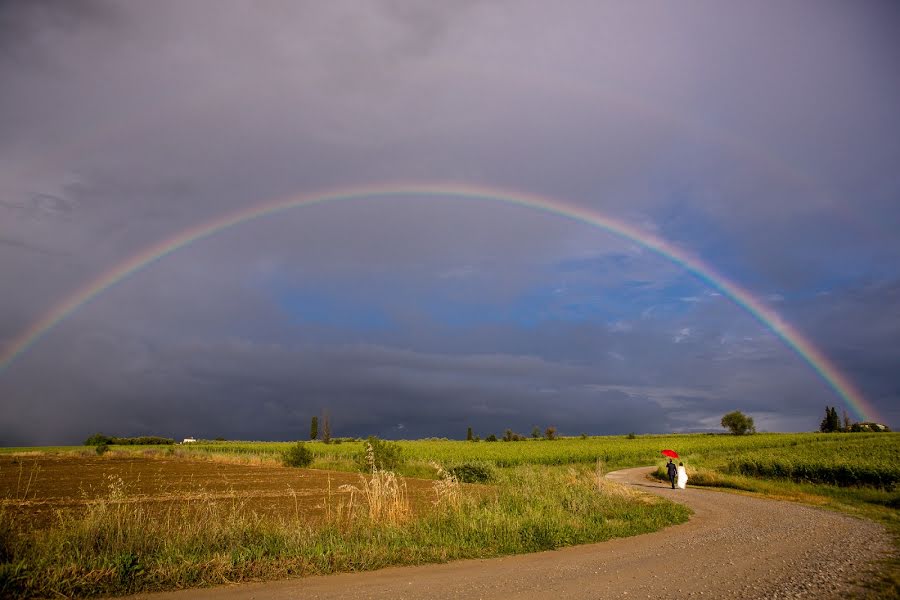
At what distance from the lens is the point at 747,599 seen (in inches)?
335

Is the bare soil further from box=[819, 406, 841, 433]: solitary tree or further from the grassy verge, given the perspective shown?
box=[819, 406, 841, 433]: solitary tree

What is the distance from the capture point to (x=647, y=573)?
10.5 metres

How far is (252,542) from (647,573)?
292 inches

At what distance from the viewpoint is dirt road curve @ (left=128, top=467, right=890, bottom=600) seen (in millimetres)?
8953

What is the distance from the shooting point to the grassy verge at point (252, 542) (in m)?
9.06

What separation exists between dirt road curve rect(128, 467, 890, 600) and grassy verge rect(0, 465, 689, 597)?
0.54 m

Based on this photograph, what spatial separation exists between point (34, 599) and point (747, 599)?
33.5 feet

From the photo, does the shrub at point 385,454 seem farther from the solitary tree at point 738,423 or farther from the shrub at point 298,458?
the solitary tree at point 738,423

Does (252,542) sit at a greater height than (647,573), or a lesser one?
greater

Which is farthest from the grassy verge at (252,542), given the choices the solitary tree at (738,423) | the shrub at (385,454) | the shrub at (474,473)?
the solitary tree at (738,423)

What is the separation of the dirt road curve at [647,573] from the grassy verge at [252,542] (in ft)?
1.78

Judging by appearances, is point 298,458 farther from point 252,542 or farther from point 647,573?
point 647,573

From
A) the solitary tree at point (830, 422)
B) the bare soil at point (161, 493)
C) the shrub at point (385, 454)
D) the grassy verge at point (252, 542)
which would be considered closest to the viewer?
the grassy verge at point (252, 542)

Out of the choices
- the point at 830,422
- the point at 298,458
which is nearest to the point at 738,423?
the point at 830,422
